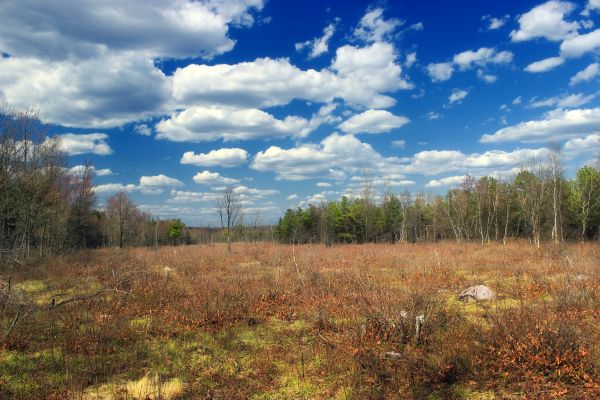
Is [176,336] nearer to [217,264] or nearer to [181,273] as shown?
[181,273]

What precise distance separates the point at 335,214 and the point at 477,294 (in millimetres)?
50660

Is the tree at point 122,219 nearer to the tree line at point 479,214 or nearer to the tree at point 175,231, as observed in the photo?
the tree at point 175,231

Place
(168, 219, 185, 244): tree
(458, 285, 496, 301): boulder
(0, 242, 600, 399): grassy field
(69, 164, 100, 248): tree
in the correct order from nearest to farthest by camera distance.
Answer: (0, 242, 600, 399): grassy field, (458, 285, 496, 301): boulder, (69, 164, 100, 248): tree, (168, 219, 185, 244): tree

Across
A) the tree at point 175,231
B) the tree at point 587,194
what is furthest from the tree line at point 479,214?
the tree at point 175,231

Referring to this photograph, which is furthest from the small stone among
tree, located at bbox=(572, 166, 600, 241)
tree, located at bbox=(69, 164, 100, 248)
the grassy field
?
tree, located at bbox=(572, 166, 600, 241)

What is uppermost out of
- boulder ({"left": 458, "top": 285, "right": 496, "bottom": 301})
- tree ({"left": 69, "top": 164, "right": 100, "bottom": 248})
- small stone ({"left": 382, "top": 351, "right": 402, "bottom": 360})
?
tree ({"left": 69, "top": 164, "right": 100, "bottom": 248})

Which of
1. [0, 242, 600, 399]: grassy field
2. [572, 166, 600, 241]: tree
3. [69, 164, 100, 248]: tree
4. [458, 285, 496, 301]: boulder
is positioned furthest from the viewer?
[572, 166, 600, 241]: tree

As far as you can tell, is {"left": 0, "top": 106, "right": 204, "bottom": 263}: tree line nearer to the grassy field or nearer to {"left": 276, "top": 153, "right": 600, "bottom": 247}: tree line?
the grassy field

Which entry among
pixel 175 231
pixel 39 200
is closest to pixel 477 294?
pixel 39 200

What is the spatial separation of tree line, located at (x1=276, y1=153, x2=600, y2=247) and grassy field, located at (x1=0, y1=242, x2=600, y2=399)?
30519mm

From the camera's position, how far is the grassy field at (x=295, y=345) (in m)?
6.18

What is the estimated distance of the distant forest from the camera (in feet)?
78.1

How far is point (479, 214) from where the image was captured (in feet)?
149

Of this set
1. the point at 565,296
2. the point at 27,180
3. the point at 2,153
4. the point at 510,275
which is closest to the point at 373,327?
the point at 565,296
